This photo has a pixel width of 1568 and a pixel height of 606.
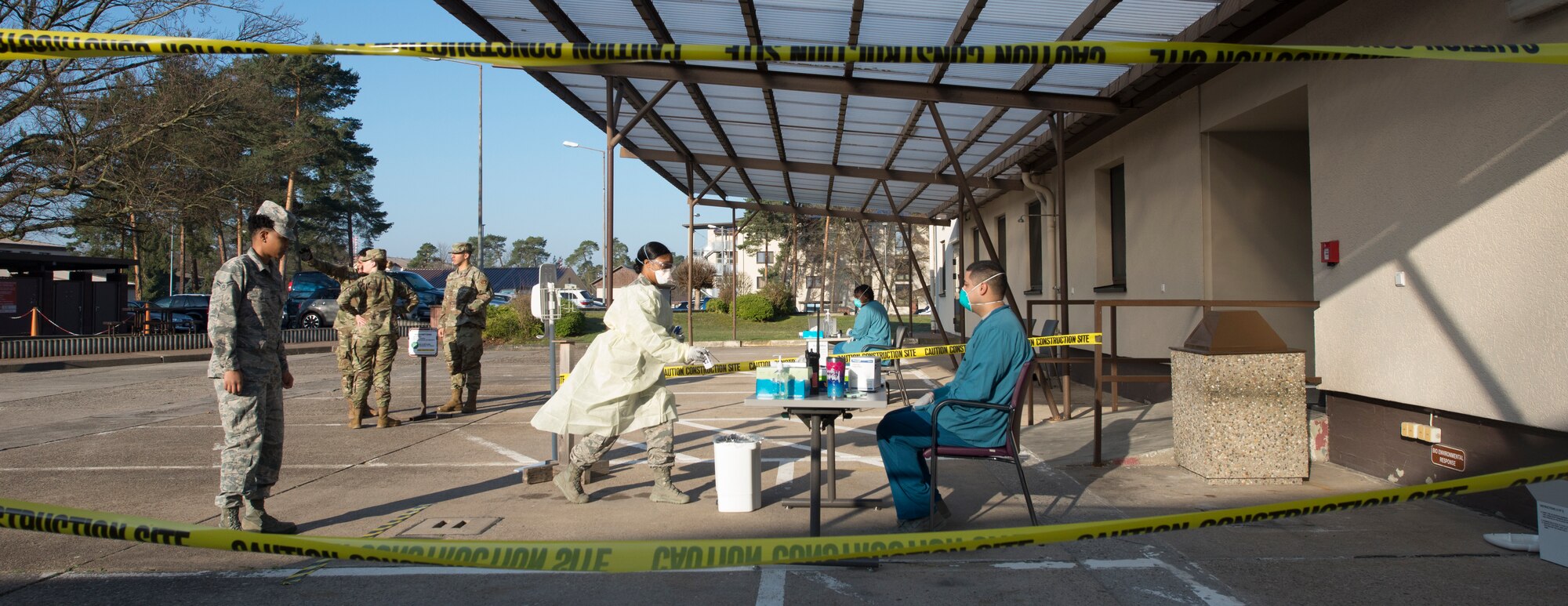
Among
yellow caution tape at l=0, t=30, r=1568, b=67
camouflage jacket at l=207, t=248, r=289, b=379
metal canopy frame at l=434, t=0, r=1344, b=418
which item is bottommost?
camouflage jacket at l=207, t=248, r=289, b=379

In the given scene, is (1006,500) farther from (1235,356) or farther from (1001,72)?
(1001,72)

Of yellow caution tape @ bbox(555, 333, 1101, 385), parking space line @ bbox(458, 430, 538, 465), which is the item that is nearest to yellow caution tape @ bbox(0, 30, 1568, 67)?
yellow caution tape @ bbox(555, 333, 1101, 385)

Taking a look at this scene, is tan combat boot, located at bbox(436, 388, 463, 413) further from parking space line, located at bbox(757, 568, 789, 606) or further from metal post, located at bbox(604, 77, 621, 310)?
parking space line, located at bbox(757, 568, 789, 606)

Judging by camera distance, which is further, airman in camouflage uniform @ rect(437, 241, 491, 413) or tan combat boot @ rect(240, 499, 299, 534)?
airman in camouflage uniform @ rect(437, 241, 491, 413)

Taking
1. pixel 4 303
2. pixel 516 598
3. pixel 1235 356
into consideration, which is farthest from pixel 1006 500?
pixel 4 303

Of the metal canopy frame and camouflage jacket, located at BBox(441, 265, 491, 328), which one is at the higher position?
the metal canopy frame

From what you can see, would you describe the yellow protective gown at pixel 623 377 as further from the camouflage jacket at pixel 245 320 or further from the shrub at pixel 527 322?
the shrub at pixel 527 322

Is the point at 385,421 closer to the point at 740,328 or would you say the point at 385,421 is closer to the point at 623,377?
the point at 623,377

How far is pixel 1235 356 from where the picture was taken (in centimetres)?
605

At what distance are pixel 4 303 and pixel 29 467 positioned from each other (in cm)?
2324

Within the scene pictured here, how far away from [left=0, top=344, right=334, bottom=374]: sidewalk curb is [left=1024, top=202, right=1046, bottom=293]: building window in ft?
47.3

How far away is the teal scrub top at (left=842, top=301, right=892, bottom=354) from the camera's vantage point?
1098cm

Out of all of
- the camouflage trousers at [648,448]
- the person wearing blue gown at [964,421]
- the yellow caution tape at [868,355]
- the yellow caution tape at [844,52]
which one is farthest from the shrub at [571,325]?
the yellow caution tape at [844,52]

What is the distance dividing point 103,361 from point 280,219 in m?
18.1
